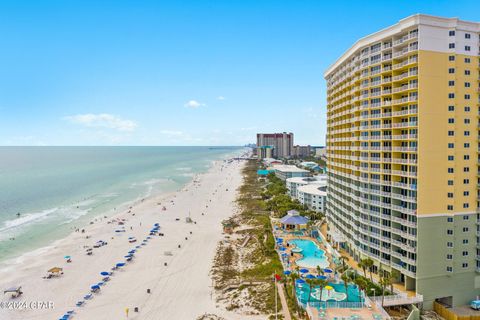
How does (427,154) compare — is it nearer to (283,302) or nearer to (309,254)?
(283,302)

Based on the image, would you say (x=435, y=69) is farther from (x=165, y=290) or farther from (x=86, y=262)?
(x=86, y=262)

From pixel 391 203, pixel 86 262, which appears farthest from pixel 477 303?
pixel 86 262

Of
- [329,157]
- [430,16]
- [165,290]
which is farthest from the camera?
[329,157]

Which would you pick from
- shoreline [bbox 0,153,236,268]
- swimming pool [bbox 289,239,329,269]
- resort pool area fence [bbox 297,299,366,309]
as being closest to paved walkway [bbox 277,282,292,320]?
resort pool area fence [bbox 297,299,366,309]

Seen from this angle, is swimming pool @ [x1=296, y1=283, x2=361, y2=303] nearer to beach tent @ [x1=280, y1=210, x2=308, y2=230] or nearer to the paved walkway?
A: the paved walkway

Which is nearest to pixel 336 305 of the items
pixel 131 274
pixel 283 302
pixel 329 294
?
pixel 329 294

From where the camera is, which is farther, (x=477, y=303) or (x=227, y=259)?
(x=227, y=259)
